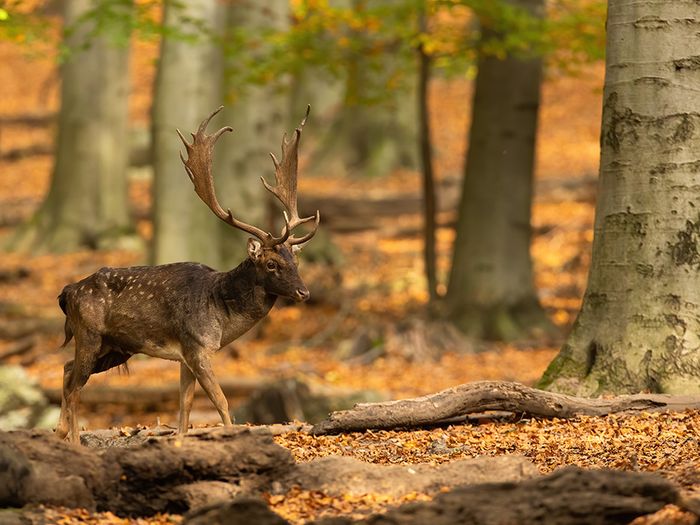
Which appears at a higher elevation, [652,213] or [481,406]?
[652,213]

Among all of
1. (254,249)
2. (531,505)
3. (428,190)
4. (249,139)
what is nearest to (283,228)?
(254,249)

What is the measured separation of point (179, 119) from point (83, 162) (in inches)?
339

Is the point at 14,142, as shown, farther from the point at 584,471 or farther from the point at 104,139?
the point at 584,471

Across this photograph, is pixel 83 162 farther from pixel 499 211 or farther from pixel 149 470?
pixel 149 470

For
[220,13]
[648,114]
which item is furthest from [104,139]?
[648,114]

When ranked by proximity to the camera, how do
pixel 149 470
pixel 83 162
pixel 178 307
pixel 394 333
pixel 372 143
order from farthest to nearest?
pixel 372 143
pixel 83 162
pixel 394 333
pixel 178 307
pixel 149 470

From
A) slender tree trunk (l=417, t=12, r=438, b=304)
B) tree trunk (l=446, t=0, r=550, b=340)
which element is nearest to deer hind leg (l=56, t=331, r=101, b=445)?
tree trunk (l=446, t=0, r=550, b=340)

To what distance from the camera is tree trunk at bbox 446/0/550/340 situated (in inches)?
618

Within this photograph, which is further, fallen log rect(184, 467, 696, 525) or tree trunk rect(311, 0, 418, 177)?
tree trunk rect(311, 0, 418, 177)

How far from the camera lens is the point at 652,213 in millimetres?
8414

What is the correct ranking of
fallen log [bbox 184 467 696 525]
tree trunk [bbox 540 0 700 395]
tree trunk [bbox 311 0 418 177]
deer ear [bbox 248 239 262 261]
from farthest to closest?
tree trunk [bbox 311 0 418 177], tree trunk [bbox 540 0 700 395], deer ear [bbox 248 239 262 261], fallen log [bbox 184 467 696 525]

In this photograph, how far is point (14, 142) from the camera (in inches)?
1447

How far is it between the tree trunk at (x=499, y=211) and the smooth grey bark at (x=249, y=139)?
357cm

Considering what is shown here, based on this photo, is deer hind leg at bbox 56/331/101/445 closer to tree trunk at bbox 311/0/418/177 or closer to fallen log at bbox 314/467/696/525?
fallen log at bbox 314/467/696/525
